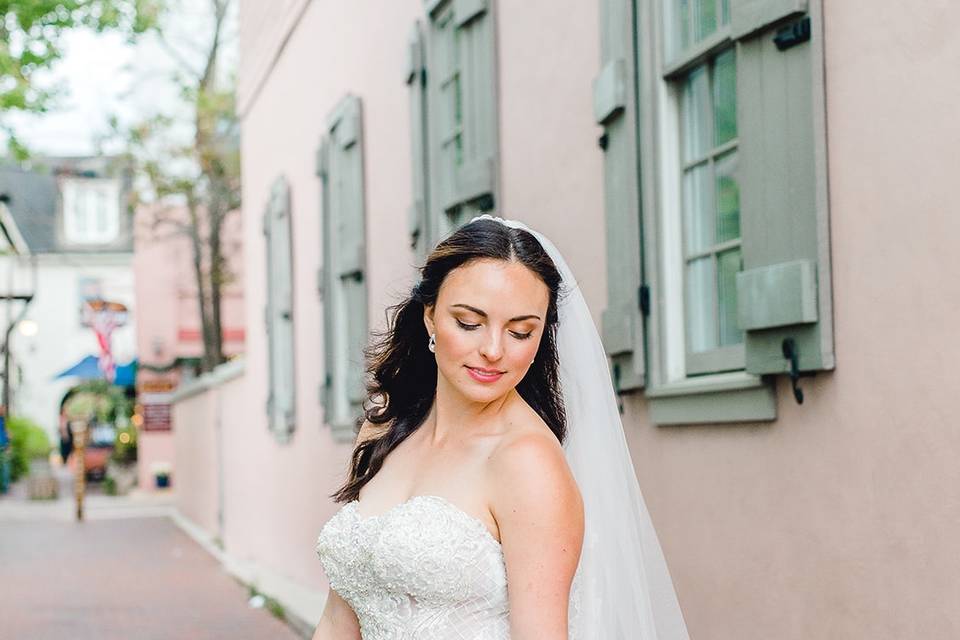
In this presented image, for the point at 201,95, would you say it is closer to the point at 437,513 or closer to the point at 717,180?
the point at 717,180

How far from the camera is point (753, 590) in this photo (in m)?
4.91

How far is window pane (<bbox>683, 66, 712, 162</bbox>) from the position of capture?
5617mm

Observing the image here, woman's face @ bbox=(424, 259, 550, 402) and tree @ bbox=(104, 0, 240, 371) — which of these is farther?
tree @ bbox=(104, 0, 240, 371)

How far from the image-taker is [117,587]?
16109 mm

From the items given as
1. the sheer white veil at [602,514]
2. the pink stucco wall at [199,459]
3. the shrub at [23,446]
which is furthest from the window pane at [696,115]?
the shrub at [23,446]

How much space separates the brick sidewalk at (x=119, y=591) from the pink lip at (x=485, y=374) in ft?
29.5

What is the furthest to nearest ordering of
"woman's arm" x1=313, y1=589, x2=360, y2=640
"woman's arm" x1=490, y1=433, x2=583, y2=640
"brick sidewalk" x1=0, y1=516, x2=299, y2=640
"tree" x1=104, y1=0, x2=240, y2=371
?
"tree" x1=104, y1=0, x2=240, y2=371 → "brick sidewalk" x1=0, y1=516, x2=299, y2=640 → "woman's arm" x1=313, y1=589, x2=360, y2=640 → "woman's arm" x1=490, y1=433, x2=583, y2=640

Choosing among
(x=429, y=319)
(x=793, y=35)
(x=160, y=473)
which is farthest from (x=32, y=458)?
(x=429, y=319)

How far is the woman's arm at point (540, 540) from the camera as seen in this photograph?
8.95 ft

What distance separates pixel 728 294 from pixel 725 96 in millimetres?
714

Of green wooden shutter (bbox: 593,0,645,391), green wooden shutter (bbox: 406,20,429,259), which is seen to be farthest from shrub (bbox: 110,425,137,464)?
green wooden shutter (bbox: 593,0,645,391)

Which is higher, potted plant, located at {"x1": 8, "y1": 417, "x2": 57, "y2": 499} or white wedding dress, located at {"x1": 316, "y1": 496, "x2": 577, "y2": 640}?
white wedding dress, located at {"x1": 316, "y1": 496, "x2": 577, "y2": 640}

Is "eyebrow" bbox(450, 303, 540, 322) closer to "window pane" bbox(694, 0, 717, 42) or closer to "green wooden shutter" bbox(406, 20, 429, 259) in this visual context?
"window pane" bbox(694, 0, 717, 42)

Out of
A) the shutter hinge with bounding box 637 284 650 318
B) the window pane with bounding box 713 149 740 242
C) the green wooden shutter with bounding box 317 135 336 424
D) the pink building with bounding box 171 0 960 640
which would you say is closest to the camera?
the pink building with bounding box 171 0 960 640
